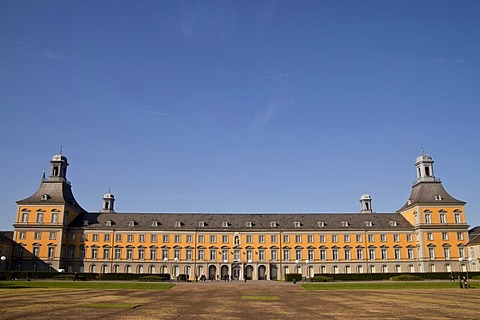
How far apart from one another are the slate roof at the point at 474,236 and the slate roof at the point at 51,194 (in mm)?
72162

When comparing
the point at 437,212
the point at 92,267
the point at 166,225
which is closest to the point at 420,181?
the point at 437,212

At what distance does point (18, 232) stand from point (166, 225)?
25.8 meters

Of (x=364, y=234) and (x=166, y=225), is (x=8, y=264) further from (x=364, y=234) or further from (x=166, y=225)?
(x=364, y=234)

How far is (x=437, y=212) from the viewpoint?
80.9 m

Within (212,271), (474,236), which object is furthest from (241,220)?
(474,236)

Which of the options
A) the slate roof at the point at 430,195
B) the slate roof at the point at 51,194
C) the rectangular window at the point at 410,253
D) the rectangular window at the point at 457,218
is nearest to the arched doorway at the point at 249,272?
the rectangular window at the point at 410,253

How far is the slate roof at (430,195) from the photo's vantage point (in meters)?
81.1

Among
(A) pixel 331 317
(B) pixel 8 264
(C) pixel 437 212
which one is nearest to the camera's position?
(A) pixel 331 317

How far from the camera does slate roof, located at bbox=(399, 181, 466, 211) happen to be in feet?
266

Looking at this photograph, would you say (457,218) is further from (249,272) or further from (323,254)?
(249,272)

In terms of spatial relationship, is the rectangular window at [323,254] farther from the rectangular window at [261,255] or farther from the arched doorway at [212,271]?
the arched doorway at [212,271]

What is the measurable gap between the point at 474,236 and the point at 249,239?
133ft

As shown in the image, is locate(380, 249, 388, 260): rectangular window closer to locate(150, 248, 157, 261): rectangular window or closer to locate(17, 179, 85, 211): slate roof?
locate(150, 248, 157, 261): rectangular window

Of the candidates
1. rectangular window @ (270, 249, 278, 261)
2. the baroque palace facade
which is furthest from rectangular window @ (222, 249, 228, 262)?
rectangular window @ (270, 249, 278, 261)
